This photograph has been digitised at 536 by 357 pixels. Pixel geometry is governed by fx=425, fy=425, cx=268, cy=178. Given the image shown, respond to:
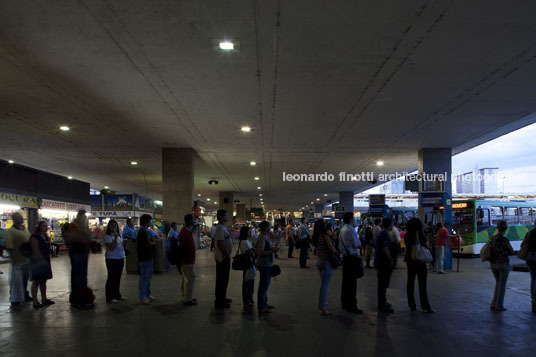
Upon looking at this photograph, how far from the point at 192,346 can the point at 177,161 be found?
46.1ft

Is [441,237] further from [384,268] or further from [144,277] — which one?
[144,277]

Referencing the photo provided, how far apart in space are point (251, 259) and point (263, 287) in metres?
0.58

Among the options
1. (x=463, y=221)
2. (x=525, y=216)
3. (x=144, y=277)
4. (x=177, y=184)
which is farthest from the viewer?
(x=525, y=216)

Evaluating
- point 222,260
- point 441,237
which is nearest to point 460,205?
point 441,237

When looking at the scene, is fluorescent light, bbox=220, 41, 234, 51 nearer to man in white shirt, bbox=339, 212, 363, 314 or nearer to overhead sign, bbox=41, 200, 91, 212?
man in white shirt, bbox=339, 212, 363, 314

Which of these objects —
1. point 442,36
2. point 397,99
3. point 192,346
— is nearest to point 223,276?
point 192,346

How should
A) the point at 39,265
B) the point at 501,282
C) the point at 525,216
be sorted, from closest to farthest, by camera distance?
the point at 501,282 < the point at 39,265 < the point at 525,216

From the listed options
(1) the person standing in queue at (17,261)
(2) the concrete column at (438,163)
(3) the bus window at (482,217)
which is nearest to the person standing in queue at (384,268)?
(1) the person standing in queue at (17,261)

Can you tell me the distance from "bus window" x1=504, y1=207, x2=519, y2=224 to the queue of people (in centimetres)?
1816

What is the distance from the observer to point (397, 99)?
Answer: 1195 centimetres

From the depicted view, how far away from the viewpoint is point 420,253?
7.84 m

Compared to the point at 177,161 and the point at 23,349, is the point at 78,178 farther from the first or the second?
the point at 23,349

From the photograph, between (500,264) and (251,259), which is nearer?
(500,264)

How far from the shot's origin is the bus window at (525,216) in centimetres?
2506
